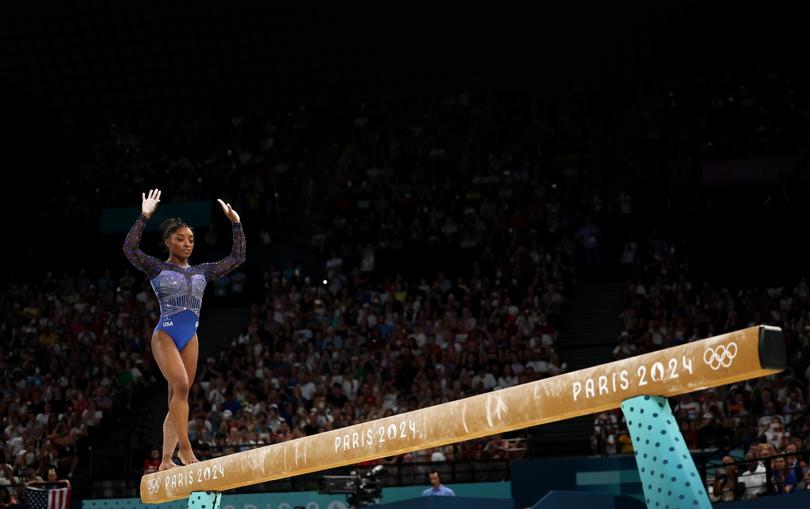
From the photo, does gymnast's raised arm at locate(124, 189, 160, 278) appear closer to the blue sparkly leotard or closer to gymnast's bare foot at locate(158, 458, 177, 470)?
the blue sparkly leotard

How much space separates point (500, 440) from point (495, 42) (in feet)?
45.1

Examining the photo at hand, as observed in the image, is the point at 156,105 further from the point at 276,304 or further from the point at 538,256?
the point at 538,256

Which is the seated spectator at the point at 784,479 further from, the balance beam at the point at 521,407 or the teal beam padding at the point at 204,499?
the balance beam at the point at 521,407

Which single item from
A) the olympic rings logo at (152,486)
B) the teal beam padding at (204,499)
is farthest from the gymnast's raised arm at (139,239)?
the teal beam padding at (204,499)

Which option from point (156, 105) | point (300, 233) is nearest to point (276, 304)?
point (300, 233)

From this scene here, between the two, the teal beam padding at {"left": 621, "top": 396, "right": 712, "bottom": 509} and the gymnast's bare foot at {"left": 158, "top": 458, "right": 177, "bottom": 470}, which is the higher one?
the gymnast's bare foot at {"left": 158, "top": 458, "right": 177, "bottom": 470}

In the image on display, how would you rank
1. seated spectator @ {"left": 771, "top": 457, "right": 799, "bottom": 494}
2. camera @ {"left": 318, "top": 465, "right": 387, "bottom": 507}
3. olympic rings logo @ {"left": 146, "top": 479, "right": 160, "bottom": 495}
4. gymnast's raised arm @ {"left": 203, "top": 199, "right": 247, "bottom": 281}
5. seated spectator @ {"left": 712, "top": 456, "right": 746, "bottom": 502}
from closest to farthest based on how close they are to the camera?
olympic rings logo @ {"left": 146, "top": 479, "right": 160, "bottom": 495} → gymnast's raised arm @ {"left": 203, "top": 199, "right": 247, "bottom": 281} → seated spectator @ {"left": 771, "top": 457, "right": 799, "bottom": 494} → seated spectator @ {"left": 712, "top": 456, "right": 746, "bottom": 502} → camera @ {"left": 318, "top": 465, "right": 387, "bottom": 507}

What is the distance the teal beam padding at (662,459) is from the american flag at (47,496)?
1227 cm

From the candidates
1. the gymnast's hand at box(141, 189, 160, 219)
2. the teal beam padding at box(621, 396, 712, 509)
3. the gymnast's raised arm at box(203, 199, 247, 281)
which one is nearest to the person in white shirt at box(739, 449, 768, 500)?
the gymnast's raised arm at box(203, 199, 247, 281)

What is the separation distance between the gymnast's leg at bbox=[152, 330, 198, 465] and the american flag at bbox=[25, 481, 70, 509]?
8.53 meters

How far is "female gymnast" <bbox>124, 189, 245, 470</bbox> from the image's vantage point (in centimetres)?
719

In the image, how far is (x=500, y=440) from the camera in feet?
50.8

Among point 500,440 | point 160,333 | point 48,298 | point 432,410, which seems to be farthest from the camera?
point 48,298

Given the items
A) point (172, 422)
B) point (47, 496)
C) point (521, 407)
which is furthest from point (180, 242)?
point (47, 496)
